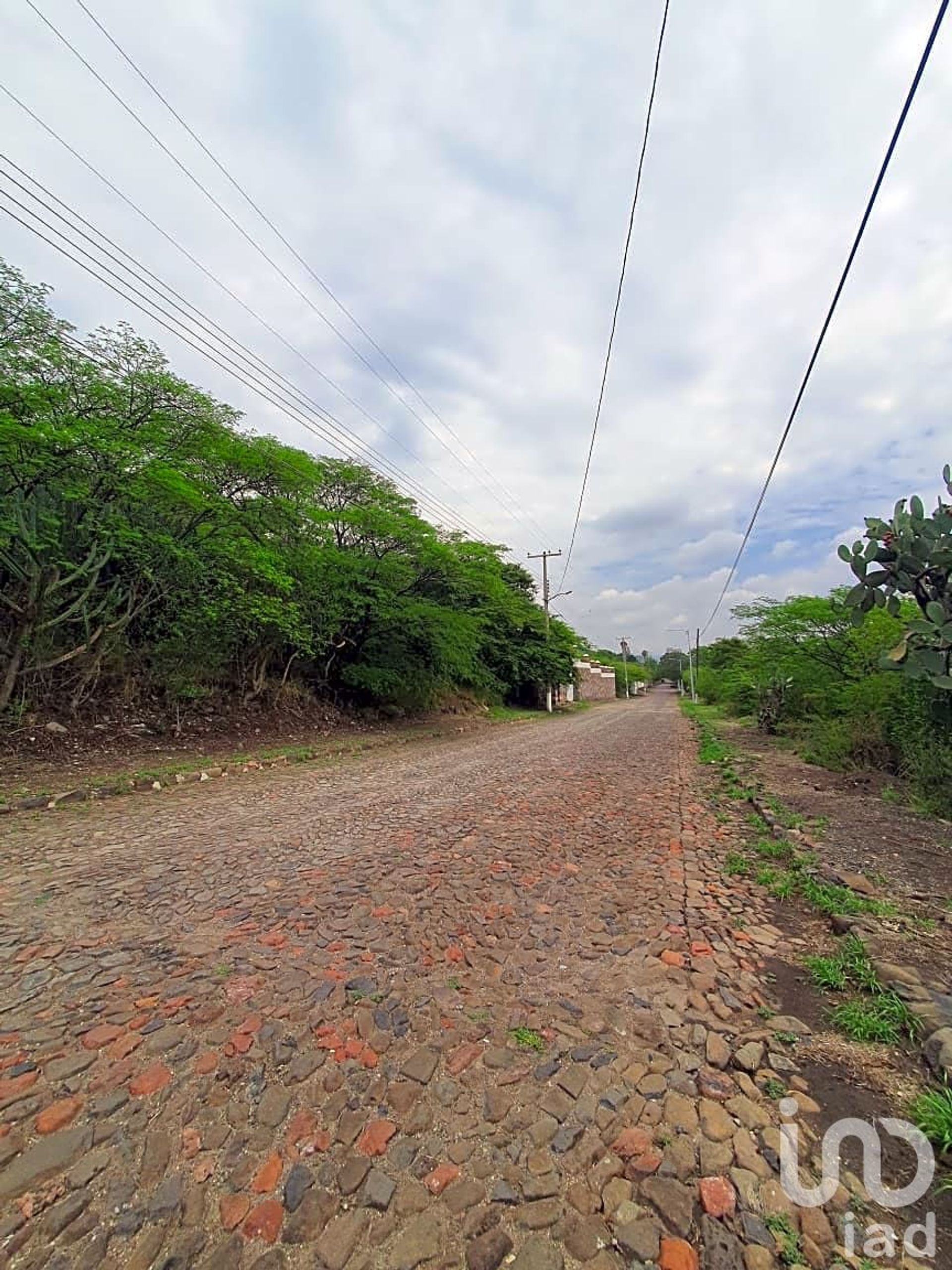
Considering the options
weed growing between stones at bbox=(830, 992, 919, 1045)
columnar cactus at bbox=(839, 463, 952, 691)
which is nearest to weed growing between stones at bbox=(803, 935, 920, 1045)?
weed growing between stones at bbox=(830, 992, 919, 1045)

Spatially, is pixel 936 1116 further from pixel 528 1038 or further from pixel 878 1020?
pixel 528 1038

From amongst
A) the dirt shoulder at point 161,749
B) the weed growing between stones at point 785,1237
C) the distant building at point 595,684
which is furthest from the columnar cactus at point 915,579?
the distant building at point 595,684

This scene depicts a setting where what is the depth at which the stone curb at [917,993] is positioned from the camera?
78.4 inches

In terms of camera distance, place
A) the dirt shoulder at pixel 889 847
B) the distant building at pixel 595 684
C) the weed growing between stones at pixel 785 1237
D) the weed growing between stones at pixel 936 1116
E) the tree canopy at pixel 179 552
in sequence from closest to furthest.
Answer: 1. the weed growing between stones at pixel 785 1237
2. the weed growing between stones at pixel 936 1116
3. the dirt shoulder at pixel 889 847
4. the tree canopy at pixel 179 552
5. the distant building at pixel 595 684

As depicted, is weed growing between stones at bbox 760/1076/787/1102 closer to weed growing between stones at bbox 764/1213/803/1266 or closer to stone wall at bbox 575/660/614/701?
weed growing between stones at bbox 764/1213/803/1266

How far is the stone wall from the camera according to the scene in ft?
164

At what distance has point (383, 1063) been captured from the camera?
6.75 feet

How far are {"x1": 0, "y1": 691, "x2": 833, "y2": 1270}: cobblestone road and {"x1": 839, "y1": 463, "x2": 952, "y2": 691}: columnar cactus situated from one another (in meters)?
2.29

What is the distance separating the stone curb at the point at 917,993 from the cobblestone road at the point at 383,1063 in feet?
1.48

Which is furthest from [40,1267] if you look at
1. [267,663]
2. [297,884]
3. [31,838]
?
[267,663]

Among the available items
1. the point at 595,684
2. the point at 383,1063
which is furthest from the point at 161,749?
the point at 595,684

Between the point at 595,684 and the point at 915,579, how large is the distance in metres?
50.3

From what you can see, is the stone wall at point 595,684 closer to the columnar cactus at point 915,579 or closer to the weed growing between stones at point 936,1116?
the columnar cactus at point 915,579

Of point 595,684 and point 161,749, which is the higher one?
point 595,684
